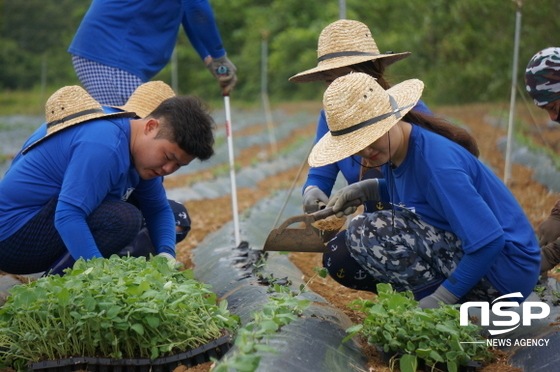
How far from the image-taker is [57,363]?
207 cm

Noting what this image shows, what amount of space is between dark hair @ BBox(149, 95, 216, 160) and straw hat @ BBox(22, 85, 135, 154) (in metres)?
0.22

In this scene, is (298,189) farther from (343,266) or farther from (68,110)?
(68,110)

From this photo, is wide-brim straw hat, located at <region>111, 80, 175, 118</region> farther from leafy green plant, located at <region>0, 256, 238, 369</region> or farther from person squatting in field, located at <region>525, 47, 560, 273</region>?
person squatting in field, located at <region>525, 47, 560, 273</region>

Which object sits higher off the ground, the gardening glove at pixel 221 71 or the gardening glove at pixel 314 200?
the gardening glove at pixel 221 71

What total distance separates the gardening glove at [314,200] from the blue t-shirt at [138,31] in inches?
52.4

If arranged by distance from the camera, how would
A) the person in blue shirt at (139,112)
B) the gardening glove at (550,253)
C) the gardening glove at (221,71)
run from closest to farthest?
the gardening glove at (550,253), the person in blue shirt at (139,112), the gardening glove at (221,71)

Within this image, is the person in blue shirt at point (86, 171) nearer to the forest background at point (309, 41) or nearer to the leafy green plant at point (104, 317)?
the leafy green plant at point (104, 317)

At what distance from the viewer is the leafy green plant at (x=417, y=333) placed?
208 cm

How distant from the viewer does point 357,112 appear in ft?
7.75

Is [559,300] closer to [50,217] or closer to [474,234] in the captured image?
[474,234]

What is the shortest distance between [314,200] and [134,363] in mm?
1291

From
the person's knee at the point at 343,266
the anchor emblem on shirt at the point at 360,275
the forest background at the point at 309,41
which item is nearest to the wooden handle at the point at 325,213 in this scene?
the person's knee at the point at 343,266

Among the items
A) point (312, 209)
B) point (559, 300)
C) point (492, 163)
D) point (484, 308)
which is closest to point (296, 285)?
point (312, 209)

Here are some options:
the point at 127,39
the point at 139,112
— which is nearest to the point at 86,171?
the point at 139,112
